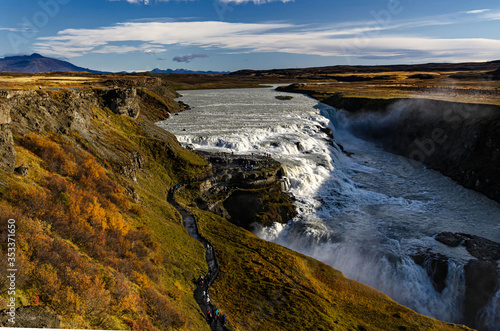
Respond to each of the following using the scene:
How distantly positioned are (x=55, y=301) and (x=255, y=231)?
112 ft

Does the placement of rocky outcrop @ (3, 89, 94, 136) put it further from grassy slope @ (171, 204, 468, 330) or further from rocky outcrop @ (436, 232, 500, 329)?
rocky outcrop @ (436, 232, 500, 329)

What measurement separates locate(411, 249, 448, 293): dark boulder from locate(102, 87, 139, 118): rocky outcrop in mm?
52330

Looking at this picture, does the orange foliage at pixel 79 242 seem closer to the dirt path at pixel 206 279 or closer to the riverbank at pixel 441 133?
the dirt path at pixel 206 279

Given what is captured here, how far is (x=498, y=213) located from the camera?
162 ft

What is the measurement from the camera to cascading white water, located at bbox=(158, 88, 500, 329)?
3581cm

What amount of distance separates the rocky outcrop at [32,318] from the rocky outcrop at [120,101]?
4944cm

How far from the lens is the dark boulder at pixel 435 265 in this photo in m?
34.6

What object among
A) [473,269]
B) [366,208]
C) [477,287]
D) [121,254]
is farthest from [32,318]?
[366,208]

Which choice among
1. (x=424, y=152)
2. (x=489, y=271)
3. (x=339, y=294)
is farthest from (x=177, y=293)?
(x=424, y=152)

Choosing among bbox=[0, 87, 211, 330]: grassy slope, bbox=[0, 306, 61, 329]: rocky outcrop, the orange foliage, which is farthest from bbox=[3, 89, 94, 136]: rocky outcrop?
bbox=[0, 306, 61, 329]: rocky outcrop

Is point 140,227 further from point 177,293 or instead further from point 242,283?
point 242,283

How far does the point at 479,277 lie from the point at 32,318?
38.9 m

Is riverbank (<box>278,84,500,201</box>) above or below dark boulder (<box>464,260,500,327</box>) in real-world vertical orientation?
above

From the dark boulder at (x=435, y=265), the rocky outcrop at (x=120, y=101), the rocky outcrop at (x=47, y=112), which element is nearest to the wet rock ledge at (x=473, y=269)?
the dark boulder at (x=435, y=265)
